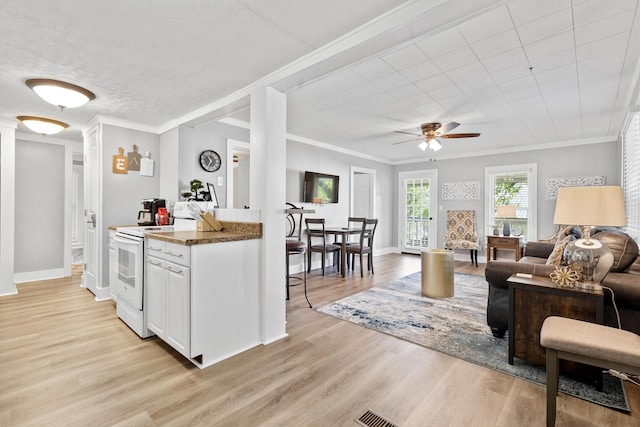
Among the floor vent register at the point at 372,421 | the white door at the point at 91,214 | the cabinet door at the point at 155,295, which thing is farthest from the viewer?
the white door at the point at 91,214

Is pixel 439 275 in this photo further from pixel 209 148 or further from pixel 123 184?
pixel 123 184

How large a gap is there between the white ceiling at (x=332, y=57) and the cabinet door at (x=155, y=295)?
1690 mm

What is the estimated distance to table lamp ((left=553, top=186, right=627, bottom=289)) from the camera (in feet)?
6.08

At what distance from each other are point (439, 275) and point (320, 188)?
2768 millimetres

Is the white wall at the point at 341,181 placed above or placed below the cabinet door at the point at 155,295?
above

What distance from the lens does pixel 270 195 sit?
2648mm

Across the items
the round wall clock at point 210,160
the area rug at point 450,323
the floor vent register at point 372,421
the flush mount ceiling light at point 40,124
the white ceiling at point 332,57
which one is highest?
the white ceiling at point 332,57

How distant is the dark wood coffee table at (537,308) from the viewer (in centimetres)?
190

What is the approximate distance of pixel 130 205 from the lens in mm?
4199

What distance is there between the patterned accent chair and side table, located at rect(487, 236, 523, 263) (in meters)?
0.39

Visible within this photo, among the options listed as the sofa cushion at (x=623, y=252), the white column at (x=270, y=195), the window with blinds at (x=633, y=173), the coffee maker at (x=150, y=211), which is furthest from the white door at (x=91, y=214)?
the window with blinds at (x=633, y=173)

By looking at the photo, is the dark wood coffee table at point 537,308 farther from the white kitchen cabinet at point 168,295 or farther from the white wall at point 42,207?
the white wall at point 42,207

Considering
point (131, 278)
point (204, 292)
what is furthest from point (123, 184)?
point (204, 292)

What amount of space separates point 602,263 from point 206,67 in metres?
3.24
